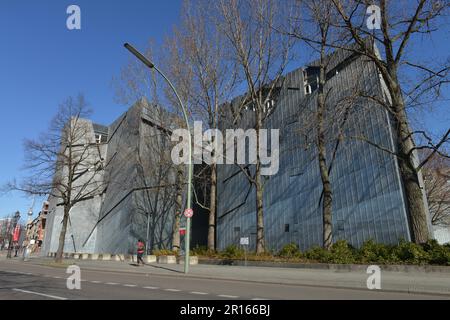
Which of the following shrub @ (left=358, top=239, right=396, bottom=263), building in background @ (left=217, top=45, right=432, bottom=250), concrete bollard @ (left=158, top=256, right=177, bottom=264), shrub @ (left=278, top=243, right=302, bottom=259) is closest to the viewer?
shrub @ (left=358, top=239, right=396, bottom=263)

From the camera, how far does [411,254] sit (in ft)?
49.1

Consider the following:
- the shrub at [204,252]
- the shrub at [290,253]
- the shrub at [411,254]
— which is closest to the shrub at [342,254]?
the shrub at [411,254]

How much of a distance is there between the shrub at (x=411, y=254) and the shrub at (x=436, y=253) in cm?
18

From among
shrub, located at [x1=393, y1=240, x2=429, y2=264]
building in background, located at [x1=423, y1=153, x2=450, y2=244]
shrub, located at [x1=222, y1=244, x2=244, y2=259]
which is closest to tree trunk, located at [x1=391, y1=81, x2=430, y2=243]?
shrub, located at [x1=393, y1=240, x2=429, y2=264]

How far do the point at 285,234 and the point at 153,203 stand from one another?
49.7ft

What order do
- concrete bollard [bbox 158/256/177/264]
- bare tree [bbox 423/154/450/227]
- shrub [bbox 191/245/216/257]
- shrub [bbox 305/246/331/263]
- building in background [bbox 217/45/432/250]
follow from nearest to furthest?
shrub [bbox 305/246/331/263]
building in background [bbox 217/45/432/250]
concrete bollard [bbox 158/256/177/264]
shrub [bbox 191/245/216/257]
bare tree [bbox 423/154/450/227]

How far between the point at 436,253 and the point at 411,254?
945mm

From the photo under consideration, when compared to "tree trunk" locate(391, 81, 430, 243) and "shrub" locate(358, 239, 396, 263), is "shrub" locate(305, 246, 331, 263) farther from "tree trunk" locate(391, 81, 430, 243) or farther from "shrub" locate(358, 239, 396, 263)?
"tree trunk" locate(391, 81, 430, 243)

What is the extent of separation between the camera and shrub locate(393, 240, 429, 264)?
14617mm

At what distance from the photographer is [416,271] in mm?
14375

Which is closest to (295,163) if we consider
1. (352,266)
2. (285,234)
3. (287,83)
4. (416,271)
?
(285,234)

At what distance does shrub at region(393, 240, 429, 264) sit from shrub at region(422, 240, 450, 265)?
0.60 ft
